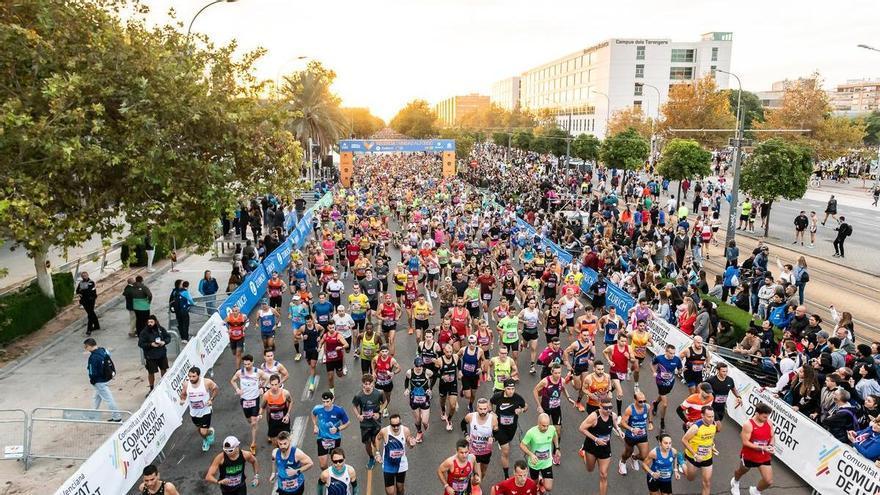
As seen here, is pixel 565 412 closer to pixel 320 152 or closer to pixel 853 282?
pixel 853 282

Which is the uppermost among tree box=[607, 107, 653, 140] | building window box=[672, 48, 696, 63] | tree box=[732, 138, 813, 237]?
building window box=[672, 48, 696, 63]

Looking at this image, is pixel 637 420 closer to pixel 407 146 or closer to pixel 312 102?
pixel 312 102

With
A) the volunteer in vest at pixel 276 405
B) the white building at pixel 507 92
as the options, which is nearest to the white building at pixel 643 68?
the white building at pixel 507 92

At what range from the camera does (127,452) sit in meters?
8.49

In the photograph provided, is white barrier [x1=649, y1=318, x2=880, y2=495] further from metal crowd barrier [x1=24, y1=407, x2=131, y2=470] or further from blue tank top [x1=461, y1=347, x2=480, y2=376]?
metal crowd barrier [x1=24, y1=407, x2=131, y2=470]

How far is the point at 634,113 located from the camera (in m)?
67.2

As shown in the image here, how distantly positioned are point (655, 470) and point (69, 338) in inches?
574

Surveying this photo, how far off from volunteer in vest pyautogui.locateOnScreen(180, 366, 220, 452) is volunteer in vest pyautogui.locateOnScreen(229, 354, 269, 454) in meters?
0.43

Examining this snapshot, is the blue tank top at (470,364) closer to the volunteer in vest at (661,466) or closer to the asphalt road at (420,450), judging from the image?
the asphalt road at (420,450)

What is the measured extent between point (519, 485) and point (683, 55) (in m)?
96.3

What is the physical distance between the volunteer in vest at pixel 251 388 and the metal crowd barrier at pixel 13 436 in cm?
294

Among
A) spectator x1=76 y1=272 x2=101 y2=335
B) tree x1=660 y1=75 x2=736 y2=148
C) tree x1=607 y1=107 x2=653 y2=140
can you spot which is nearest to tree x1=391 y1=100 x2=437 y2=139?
tree x1=607 y1=107 x2=653 y2=140

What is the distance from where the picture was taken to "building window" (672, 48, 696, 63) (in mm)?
90625

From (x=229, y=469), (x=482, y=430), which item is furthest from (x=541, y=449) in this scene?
(x=229, y=469)
